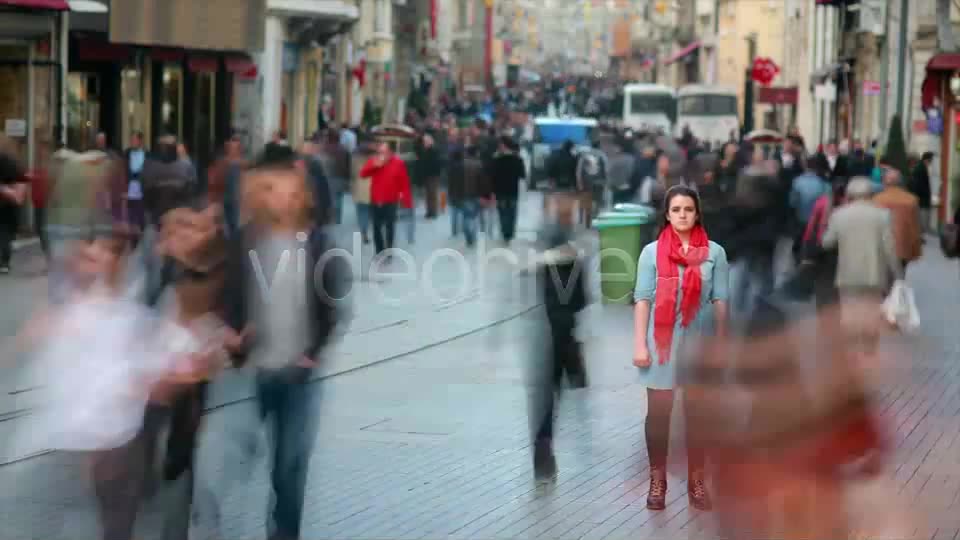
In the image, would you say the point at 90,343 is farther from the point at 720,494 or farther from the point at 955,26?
the point at 955,26

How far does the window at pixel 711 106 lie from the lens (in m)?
65.4

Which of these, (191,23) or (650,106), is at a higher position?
(191,23)

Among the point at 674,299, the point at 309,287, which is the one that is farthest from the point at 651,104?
the point at 309,287

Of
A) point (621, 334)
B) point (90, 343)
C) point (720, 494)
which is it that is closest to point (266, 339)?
point (90, 343)

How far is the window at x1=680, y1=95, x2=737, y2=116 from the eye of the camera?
65.4 metres

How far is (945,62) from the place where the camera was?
115ft

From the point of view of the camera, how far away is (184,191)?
2092 cm

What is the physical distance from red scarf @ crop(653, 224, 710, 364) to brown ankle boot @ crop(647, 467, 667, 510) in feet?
1.95

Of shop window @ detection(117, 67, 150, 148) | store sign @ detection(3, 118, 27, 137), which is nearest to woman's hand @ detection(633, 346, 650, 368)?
store sign @ detection(3, 118, 27, 137)

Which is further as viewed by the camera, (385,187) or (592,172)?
(592,172)

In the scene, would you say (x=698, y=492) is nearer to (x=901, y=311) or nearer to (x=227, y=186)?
(x=901, y=311)

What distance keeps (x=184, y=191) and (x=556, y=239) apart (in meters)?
10.1

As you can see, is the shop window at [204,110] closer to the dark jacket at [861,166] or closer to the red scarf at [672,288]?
the dark jacket at [861,166]

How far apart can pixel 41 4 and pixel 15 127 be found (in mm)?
1783
